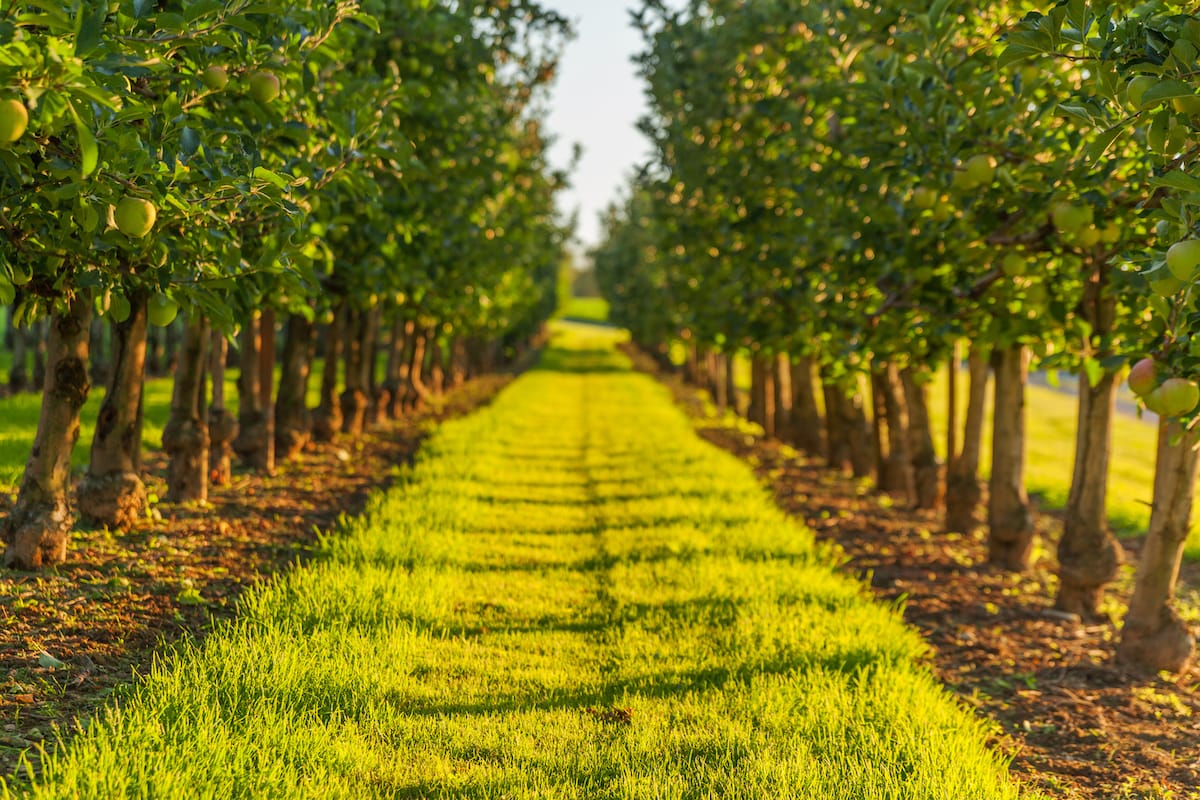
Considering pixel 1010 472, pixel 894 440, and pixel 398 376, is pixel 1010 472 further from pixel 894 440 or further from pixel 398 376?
pixel 398 376

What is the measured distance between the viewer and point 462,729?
16.8 ft

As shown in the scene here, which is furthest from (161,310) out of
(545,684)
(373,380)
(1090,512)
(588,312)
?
(588,312)

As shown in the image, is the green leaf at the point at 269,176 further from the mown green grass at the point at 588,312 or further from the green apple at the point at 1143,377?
the mown green grass at the point at 588,312

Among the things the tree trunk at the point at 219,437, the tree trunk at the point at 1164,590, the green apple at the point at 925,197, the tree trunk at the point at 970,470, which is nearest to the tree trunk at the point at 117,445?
the tree trunk at the point at 219,437

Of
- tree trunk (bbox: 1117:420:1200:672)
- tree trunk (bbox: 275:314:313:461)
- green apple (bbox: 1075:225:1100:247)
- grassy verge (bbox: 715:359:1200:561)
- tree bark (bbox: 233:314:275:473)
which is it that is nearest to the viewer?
green apple (bbox: 1075:225:1100:247)

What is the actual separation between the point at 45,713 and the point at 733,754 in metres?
3.33

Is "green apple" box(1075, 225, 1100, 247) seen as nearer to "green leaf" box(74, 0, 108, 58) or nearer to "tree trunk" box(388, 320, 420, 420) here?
"green leaf" box(74, 0, 108, 58)

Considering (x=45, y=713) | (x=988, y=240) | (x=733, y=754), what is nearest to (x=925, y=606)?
(x=988, y=240)

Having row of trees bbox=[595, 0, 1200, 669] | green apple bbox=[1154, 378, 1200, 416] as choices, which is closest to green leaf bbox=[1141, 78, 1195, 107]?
row of trees bbox=[595, 0, 1200, 669]

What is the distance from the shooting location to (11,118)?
3.21 meters

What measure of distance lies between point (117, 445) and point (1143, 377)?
297 inches

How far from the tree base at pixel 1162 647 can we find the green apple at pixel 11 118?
768 centimetres

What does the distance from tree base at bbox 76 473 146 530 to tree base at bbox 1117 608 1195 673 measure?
7.98 metres

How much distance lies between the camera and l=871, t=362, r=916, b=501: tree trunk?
1441cm
